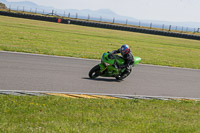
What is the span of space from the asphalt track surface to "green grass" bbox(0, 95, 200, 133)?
138cm

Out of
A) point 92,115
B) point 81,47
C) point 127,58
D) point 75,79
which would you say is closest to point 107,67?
point 127,58

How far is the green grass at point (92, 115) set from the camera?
18.7ft

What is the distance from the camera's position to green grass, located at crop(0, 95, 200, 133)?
18.7ft

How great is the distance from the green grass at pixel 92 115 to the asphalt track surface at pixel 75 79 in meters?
1.38

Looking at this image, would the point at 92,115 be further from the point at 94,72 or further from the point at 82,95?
the point at 94,72

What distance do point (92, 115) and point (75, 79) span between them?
4087 mm

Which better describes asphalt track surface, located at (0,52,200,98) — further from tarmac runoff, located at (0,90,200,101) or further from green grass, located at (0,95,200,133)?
green grass, located at (0,95,200,133)

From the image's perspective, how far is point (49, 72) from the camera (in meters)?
11.1

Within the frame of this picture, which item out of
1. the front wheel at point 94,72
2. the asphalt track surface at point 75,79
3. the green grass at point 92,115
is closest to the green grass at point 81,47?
the asphalt track surface at point 75,79

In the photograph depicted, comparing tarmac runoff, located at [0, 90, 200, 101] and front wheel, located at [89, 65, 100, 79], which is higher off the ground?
front wheel, located at [89, 65, 100, 79]

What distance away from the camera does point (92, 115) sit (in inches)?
261

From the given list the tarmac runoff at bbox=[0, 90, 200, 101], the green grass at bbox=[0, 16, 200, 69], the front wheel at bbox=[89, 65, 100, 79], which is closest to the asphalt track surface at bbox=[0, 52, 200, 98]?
the front wheel at bbox=[89, 65, 100, 79]

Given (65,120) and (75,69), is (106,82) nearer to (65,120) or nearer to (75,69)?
(75,69)

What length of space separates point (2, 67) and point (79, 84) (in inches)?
107
